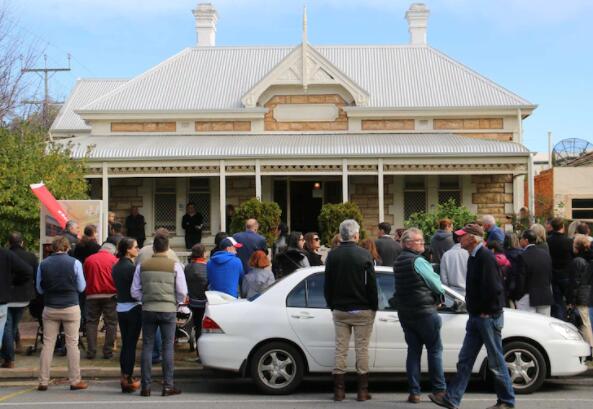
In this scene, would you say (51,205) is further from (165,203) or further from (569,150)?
(569,150)

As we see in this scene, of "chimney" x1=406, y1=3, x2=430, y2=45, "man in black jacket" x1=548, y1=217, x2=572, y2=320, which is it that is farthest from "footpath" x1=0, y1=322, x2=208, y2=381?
"chimney" x1=406, y1=3, x2=430, y2=45

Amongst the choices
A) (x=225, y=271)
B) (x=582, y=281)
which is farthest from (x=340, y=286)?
(x=582, y=281)

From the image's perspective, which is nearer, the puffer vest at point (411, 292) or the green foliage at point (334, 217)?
the puffer vest at point (411, 292)

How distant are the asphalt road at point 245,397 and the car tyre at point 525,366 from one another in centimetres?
15

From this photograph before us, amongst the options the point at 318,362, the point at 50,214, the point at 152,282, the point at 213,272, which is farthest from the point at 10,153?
the point at 318,362

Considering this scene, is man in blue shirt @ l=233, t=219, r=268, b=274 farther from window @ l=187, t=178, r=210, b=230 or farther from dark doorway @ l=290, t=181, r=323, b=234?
window @ l=187, t=178, r=210, b=230

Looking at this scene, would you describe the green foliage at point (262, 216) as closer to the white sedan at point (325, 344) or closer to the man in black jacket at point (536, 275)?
the man in black jacket at point (536, 275)

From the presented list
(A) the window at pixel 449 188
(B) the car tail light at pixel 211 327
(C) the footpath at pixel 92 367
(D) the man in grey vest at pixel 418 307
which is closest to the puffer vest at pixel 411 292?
(D) the man in grey vest at pixel 418 307

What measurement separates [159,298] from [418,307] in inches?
116

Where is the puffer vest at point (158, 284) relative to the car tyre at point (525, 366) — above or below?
above

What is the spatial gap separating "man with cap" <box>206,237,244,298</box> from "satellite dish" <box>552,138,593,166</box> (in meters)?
21.3

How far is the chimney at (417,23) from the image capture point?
2686 cm

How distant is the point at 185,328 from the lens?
12.4 metres

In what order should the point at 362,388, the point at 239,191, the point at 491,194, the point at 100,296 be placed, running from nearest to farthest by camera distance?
the point at 362,388 → the point at 100,296 → the point at 491,194 → the point at 239,191
